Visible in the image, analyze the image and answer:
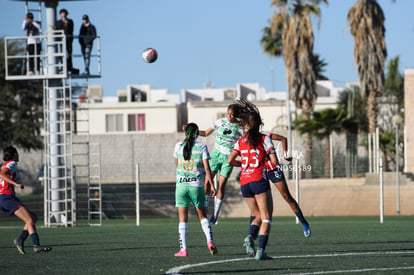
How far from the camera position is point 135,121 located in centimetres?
6962

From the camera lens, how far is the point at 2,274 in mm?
11117

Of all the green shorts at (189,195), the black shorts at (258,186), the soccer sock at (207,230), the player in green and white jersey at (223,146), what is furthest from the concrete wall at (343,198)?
the black shorts at (258,186)

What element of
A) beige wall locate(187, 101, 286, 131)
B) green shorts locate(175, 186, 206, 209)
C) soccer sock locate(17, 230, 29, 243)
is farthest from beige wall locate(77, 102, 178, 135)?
green shorts locate(175, 186, 206, 209)

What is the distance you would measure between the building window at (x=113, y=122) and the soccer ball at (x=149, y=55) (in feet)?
165

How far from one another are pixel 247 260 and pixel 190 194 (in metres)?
1.44

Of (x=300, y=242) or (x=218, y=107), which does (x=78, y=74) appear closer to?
(x=300, y=242)

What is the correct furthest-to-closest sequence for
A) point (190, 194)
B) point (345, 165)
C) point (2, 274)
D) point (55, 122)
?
point (345, 165), point (55, 122), point (190, 194), point (2, 274)

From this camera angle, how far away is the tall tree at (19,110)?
1900 inches

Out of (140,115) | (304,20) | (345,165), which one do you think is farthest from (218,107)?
(345,165)

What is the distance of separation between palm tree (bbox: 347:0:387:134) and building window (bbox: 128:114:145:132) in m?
25.9

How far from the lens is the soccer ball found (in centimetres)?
1964

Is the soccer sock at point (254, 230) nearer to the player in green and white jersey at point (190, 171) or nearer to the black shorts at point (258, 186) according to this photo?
the player in green and white jersey at point (190, 171)

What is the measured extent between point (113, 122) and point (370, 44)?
91.6 feet

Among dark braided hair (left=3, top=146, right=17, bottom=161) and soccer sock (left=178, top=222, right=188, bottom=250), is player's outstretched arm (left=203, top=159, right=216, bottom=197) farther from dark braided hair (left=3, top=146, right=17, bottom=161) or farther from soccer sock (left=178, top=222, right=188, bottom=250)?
dark braided hair (left=3, top=146, right=17, bottom=161)
